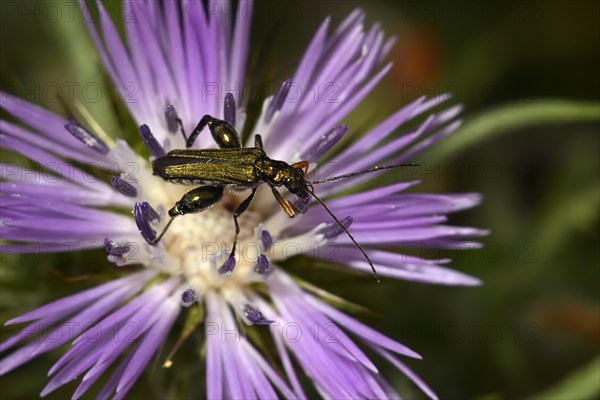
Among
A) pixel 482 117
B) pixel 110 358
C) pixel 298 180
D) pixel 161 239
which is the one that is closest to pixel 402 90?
pixel 482 117

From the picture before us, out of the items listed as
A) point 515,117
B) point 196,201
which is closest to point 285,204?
point 196,201

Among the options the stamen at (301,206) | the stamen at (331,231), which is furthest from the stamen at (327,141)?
the stamen at (331,231)

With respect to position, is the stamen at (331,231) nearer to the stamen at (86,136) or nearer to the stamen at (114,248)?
the stamen at (114,248)

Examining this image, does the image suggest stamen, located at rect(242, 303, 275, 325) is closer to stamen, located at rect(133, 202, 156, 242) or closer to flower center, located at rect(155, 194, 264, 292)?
flower center, located at rect(155, 194, 264, 292)

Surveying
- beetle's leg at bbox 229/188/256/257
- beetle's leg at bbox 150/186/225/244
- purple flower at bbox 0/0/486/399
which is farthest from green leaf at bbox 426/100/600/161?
beetle's leg at bbox 150/186/225/244

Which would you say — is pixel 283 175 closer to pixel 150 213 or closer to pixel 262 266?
pixel 262 266

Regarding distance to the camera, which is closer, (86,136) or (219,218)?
(86,136)

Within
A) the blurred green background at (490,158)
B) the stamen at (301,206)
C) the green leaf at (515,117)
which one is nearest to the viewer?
the stamen at (301,206)
